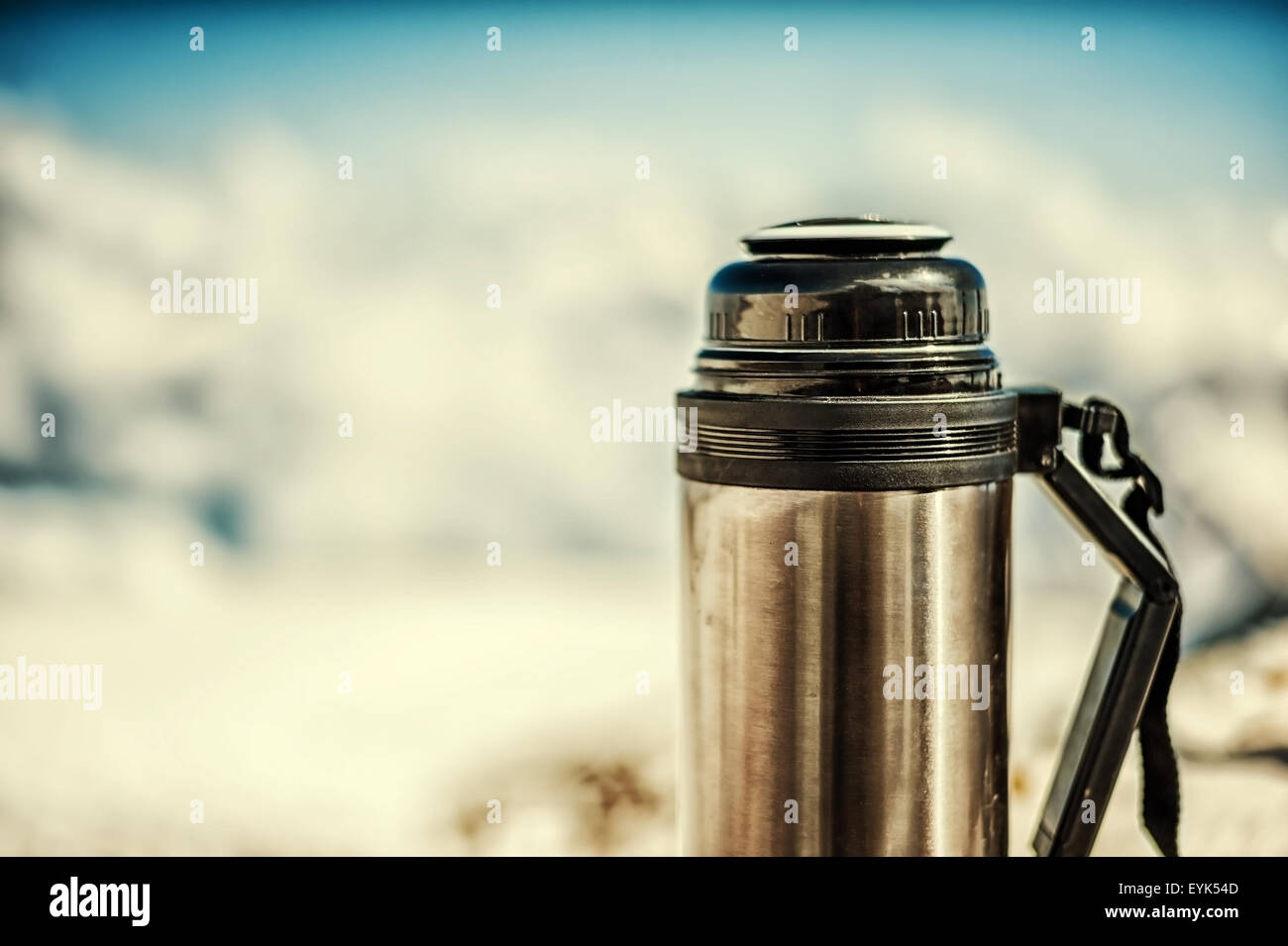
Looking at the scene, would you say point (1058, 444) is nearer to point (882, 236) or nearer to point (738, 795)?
point (882, 236)

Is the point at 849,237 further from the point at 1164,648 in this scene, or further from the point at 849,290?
the point at 1164,648

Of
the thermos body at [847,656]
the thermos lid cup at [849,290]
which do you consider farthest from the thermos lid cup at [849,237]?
the thermos body at [847,656]

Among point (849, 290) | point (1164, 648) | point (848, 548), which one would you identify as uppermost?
point (849, 290)

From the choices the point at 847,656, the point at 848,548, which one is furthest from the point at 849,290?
the point at 847,656

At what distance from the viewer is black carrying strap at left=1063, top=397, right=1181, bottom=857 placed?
1.59 m

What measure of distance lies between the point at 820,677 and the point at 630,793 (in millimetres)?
1189

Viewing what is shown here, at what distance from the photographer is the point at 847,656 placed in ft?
4.58

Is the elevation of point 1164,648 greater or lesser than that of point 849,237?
lesser

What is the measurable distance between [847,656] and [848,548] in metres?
0.12

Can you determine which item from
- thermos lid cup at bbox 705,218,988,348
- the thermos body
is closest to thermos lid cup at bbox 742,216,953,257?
thermos lid cup at bbox 705,218,988,348

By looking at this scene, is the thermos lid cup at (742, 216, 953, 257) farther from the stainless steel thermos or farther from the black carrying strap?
the black carrying strap

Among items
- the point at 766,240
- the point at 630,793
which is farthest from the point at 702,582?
the point at 630,793

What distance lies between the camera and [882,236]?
1.39 meters

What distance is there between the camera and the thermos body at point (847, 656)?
1389 millimetres
